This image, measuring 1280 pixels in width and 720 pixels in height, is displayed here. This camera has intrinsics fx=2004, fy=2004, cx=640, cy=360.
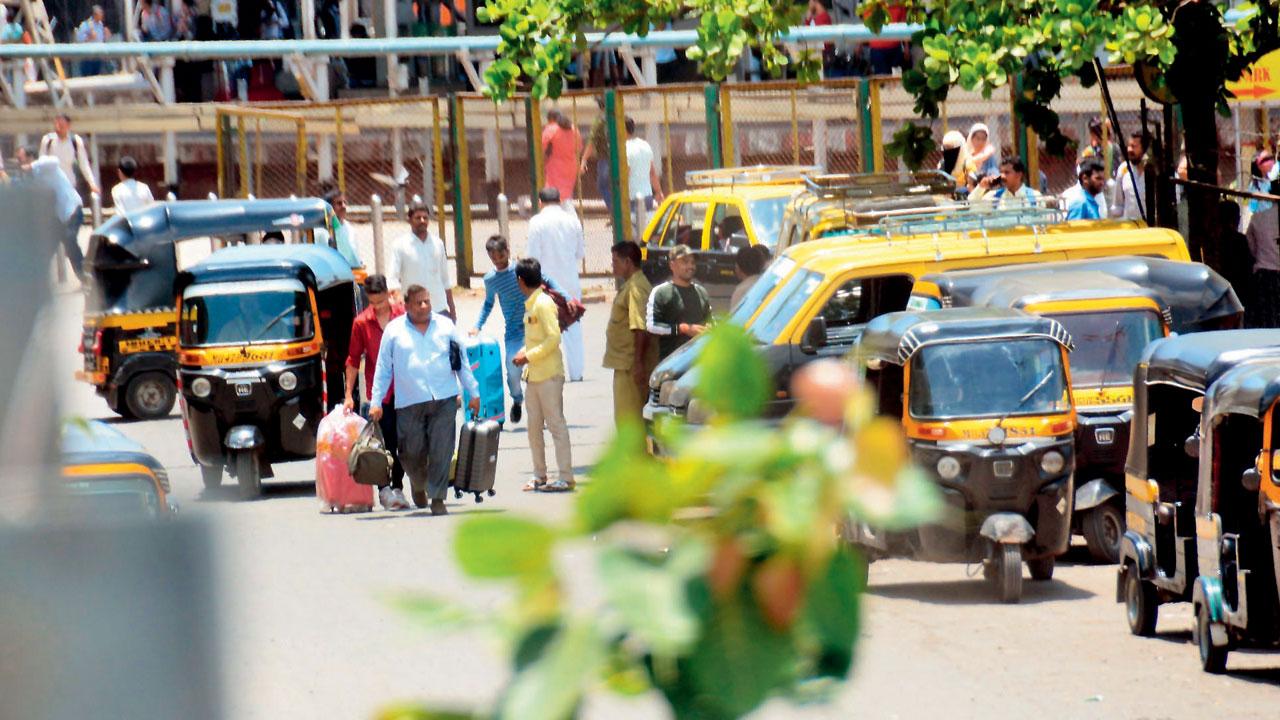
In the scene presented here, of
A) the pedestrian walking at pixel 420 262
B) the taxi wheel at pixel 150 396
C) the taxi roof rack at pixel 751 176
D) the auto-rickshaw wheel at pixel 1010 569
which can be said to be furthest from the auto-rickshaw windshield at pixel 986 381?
the taxi wheel at pixel 150 396

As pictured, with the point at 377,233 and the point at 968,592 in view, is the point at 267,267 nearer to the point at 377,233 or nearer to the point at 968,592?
the point at 968,592

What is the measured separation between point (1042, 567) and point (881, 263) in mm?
2479

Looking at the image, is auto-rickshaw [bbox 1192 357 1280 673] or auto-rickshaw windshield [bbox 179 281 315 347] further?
auto-rickshaw windshield [bbox 179 281 315 347]

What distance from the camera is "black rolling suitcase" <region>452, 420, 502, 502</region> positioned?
1312 cm

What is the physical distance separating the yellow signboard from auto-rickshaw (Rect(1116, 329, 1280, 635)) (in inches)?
470

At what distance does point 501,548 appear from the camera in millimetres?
1377

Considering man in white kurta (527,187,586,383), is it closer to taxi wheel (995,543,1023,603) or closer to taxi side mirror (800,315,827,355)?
taxi side mirror (800,315,827,355)

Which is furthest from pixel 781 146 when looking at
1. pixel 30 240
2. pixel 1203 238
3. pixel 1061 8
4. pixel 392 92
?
pixel 30 240

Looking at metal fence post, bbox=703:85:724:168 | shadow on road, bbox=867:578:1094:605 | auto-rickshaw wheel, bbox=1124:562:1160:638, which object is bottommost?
shadow on road, bbox=867:578:1094:605

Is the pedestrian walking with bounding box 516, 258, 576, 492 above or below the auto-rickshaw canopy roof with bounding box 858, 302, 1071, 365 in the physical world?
below

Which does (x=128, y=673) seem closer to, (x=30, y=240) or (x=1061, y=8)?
(x=30, y=240)

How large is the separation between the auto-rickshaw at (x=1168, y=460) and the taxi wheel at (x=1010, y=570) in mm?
549

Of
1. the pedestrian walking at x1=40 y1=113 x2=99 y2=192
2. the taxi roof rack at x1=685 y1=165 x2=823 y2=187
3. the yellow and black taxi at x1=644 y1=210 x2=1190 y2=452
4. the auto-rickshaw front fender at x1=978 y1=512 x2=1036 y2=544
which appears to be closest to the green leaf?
the auto-rickshaw front fender at x1=978 y1=512 x2=1036 y2=544

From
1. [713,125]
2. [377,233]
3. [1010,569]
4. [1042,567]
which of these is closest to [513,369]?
[1042,567]
